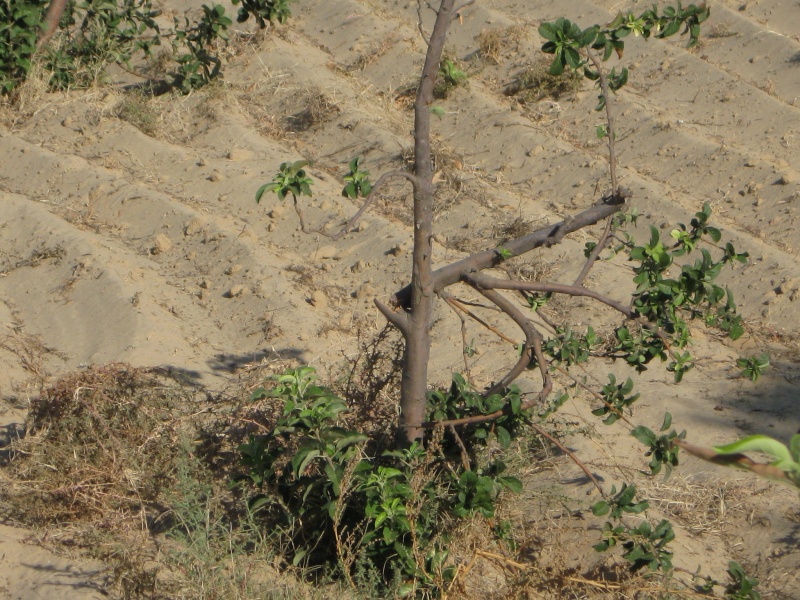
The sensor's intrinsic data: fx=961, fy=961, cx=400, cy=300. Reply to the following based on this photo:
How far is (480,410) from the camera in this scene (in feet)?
10.0

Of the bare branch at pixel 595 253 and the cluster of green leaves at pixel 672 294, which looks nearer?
the cluster of green leaves at pixel 672 294

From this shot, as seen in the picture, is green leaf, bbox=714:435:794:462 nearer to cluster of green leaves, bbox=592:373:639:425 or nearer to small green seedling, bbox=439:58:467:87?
cluster of green leaves, bbox=592:373:639:425

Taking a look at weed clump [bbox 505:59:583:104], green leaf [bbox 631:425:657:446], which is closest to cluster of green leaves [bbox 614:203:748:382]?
green leaf [bbox 631:425:657:446]

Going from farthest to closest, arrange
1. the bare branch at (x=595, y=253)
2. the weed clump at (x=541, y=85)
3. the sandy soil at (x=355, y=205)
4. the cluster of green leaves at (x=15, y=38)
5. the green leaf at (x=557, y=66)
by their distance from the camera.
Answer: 1. the weed clump at (x=541, y=85)
2. the cluster of green leaves at (x=15, y=38)
3. the sandy soil at (x=355, y=205)
4. the bare branch at (x=595, y=253)
5. the green leaf at (x=557, y=66)

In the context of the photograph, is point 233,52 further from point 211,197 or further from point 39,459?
point 39,459

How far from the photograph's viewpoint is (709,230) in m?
3.06

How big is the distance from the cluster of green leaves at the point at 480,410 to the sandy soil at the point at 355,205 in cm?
59

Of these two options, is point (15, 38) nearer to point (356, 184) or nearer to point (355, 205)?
point (355, 205)

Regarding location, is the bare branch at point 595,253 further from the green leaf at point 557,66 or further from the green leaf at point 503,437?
the green leaf at point 557,66

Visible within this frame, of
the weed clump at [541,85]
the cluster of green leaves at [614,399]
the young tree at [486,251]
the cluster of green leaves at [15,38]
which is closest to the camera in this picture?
the young tree at [486,251]

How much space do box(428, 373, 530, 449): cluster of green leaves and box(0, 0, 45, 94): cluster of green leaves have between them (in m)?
4.85

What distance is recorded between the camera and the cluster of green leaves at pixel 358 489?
286 cm

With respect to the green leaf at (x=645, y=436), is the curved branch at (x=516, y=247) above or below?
above

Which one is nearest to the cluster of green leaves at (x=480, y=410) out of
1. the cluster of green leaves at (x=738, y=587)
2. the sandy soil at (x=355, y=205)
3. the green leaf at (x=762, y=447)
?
the sandy soil at (x=355, y=205)
